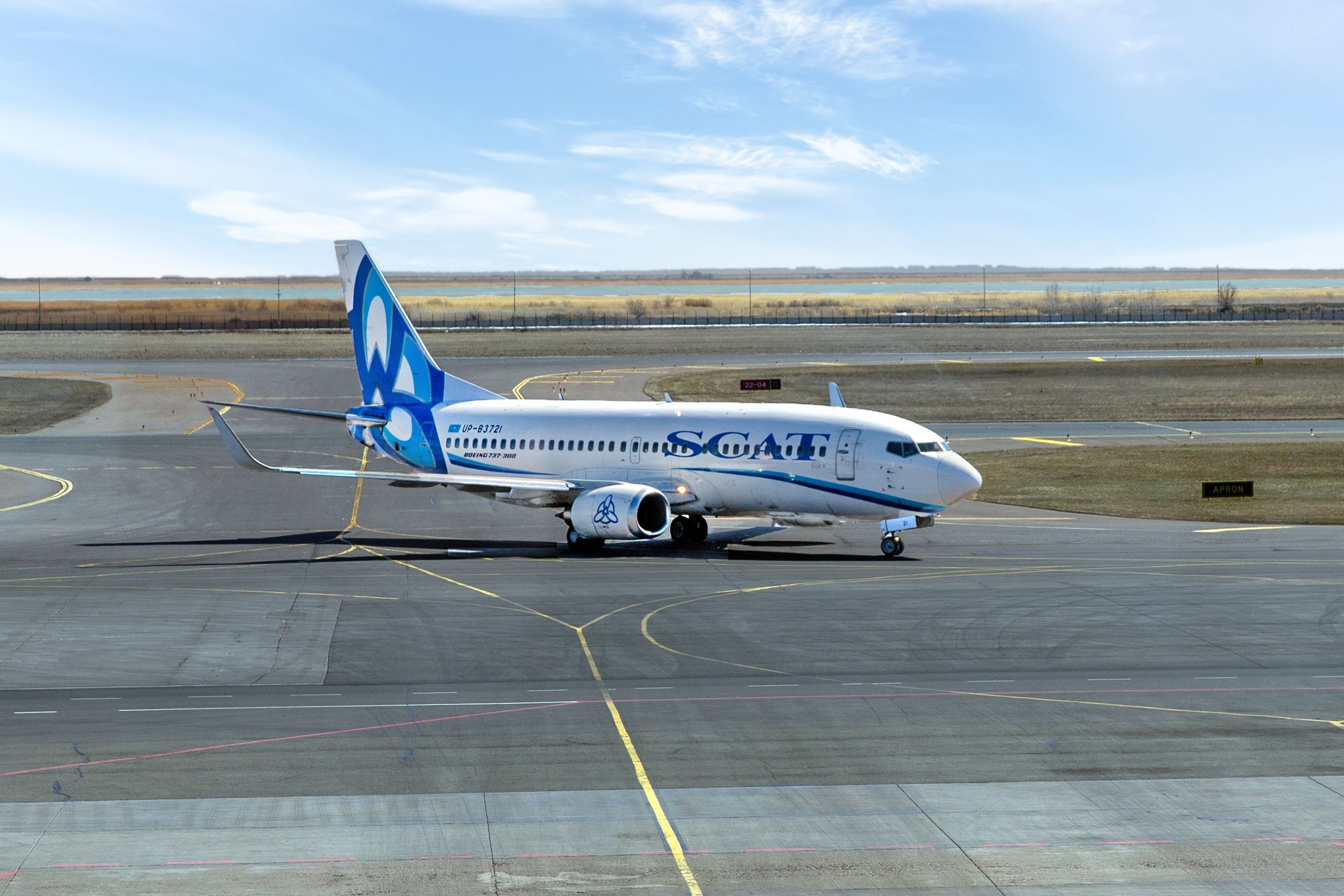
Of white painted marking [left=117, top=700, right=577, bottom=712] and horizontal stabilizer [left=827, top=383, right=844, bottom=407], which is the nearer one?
→ white painted marking [left=117, top=700, right=577, bottom=712]

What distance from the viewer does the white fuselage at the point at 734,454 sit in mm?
43000

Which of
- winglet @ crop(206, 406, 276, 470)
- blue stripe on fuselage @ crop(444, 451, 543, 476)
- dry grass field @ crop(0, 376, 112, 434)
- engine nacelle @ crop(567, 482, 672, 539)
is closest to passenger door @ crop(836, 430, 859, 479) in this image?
engine nacelle @ crop(567, 482, 672, 539)

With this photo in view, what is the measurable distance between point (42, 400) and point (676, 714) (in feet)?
276

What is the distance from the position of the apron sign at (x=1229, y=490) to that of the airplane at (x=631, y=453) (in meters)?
15.1

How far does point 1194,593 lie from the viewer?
36.8 meters

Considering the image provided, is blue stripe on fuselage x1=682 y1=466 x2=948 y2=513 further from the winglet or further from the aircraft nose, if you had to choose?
the winglet

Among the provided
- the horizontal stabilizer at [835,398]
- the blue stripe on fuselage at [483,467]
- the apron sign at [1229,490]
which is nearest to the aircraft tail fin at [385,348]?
the blue stripe on fuselage at [483,467]

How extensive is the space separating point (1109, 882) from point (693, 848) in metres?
5.53

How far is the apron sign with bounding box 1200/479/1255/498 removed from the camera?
179 feet

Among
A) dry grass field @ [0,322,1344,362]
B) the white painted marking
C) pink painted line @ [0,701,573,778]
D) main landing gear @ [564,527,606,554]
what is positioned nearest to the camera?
pink painted line @ [0,701,573,778]

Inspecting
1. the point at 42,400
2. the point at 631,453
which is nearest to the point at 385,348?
the point at 631,453

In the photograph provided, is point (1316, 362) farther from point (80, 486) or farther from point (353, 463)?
point (80, 486)

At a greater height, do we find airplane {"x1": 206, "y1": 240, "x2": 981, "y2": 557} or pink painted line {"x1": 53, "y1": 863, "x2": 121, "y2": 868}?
airplane {"x1": 206, "y1": 240, "x2": 981, "y2": 557}

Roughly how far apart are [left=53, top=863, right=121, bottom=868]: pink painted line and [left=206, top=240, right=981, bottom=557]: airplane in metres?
26.7
